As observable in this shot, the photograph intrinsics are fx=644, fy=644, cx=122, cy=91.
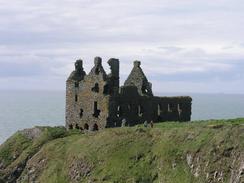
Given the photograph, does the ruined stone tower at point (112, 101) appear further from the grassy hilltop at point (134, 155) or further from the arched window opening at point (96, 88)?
the grassy hilltop at point (134, 155)

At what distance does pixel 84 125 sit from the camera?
255 feet

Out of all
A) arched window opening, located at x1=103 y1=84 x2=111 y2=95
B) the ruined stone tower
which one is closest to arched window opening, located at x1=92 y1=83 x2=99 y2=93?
the ruined stone tower

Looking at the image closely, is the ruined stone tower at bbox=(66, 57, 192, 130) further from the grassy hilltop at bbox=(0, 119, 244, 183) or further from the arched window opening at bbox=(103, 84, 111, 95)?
the grassy hilltop at bbox=(0, 119, 244, 183)

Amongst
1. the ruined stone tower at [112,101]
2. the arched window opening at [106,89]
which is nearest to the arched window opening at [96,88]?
the ruined stone tower at [112,101]

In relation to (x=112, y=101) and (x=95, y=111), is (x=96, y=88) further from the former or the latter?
(x=112, y=101)

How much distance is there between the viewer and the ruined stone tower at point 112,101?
74125 mm

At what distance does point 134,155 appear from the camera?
59406 mm

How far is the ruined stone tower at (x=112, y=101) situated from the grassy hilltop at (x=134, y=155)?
4.24 metres

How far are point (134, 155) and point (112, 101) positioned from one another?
48.8ft

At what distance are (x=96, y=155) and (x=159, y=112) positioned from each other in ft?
62.1

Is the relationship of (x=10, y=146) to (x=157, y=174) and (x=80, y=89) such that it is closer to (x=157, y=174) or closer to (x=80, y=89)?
(x=80, y=89)

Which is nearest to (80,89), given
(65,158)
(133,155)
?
(65,158)

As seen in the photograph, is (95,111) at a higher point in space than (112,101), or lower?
lower

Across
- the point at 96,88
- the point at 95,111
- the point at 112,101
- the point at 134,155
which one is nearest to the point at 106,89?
the point at 96,88
